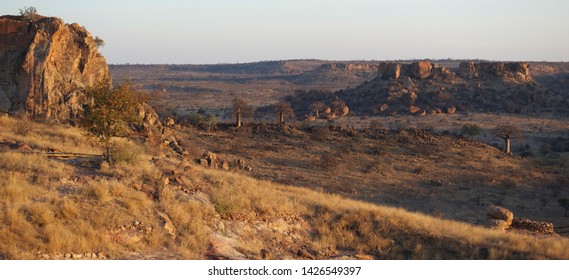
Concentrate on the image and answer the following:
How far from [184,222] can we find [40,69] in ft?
48.3

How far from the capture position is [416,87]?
63.9 m

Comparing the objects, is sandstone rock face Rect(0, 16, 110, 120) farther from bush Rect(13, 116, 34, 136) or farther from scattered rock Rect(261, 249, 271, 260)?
scattered rock Rect(261, 249, 271, 260)

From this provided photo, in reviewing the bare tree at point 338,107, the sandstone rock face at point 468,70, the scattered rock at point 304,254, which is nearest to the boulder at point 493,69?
the sandstone rock face at point 468,70

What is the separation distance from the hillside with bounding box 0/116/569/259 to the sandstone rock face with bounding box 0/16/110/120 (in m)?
7.40

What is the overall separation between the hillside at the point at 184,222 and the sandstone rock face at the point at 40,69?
740 cm

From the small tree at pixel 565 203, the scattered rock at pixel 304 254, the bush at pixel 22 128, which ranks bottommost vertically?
the small tree at pixel 565 203

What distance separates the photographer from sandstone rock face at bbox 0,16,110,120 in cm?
2100

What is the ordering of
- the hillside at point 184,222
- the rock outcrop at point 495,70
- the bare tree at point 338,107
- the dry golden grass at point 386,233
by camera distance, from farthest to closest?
the rock outcrop at point 495,70, the bare tree at point 338,107, the dry golden grass at point 386,233, the hillside at point 184,222

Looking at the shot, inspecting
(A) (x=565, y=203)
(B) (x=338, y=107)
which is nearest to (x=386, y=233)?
(A) (x=565, y=203)

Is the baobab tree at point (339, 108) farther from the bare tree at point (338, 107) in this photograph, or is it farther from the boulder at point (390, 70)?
the boulder at point (390, 70)

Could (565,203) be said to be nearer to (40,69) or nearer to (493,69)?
(40,69)

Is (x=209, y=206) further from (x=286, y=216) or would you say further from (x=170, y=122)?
(x=170, y=122)

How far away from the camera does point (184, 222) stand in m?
10.2

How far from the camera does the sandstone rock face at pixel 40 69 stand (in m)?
21.0
